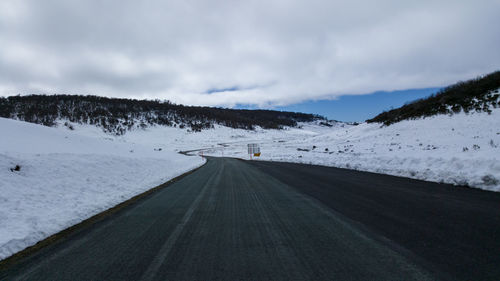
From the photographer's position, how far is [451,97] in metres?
27.8

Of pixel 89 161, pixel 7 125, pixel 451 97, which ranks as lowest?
pixel 89 161

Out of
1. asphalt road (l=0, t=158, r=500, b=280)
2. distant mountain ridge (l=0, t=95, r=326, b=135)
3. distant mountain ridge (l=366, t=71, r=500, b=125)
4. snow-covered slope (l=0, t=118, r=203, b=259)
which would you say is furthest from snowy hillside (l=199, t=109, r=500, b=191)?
distant mountain ridge (l=0, t=95, r=326, b=135)

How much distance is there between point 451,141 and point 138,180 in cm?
2152

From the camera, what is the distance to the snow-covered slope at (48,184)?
4.59 m

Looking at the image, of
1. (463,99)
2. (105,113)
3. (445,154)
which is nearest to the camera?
(445,154)

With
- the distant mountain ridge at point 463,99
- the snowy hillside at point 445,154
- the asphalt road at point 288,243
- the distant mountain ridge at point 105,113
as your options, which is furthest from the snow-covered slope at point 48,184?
the distant mountain ridge at point 105,113

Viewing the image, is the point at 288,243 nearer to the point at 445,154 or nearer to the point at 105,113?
the point at 445,154

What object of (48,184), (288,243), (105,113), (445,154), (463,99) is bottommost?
(288,243)

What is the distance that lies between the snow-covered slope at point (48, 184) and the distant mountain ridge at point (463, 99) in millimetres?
28535

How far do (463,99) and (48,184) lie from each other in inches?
1388

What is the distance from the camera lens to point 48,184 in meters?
6.94

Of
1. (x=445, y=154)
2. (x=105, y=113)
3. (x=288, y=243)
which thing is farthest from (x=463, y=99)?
(x=105, y=113)

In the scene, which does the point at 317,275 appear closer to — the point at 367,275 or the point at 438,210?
the point at 367,275

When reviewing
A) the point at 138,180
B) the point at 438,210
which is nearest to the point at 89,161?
the point at 138,180
